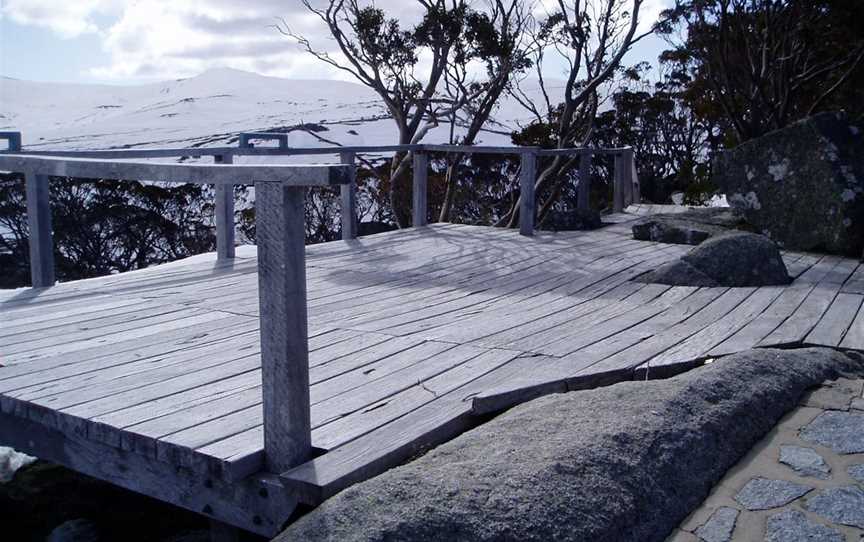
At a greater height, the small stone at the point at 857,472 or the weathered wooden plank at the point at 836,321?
the weathered wooden plank at the point at 836,321

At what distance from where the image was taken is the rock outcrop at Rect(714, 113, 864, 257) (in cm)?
682

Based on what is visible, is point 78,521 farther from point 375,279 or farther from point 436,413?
→ point 375,279

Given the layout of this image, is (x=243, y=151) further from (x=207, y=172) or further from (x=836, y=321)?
(x=836, y=321)

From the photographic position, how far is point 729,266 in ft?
17.8

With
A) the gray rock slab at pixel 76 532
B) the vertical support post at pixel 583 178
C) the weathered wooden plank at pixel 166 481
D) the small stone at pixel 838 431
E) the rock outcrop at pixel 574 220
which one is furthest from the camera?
the vertical support post at pixel 583 178

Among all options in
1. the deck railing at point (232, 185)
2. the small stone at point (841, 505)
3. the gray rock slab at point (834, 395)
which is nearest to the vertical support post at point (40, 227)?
the deck railing at point (232, 185)

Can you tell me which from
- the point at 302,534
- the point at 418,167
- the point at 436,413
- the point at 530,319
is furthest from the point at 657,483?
the point at 418,167

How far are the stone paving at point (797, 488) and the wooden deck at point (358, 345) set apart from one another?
67 cm

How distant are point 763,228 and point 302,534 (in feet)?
21.3

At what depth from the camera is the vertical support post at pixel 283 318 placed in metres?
2.29

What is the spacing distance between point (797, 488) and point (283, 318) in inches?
66.8

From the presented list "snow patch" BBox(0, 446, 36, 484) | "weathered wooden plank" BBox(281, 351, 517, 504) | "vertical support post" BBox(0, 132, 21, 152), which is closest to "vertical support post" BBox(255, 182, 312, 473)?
"weathered wooden plank" BBox(281, 351, 517, 504)

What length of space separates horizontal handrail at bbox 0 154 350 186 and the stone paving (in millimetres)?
1441

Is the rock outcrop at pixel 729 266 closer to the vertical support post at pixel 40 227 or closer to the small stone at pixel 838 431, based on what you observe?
the small stone at pixel 838 431
